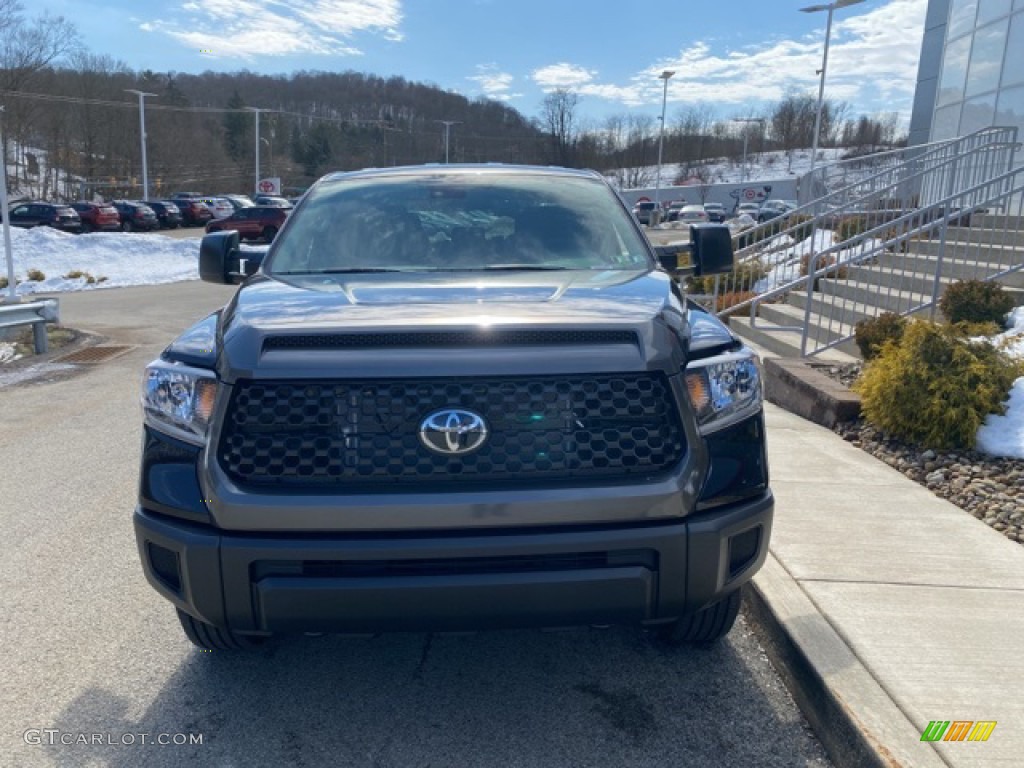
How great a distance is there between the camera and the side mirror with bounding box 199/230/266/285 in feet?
13.0

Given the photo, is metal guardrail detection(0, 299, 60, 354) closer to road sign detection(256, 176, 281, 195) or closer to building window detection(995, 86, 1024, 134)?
building window detection(995, 86, 1024, 134)

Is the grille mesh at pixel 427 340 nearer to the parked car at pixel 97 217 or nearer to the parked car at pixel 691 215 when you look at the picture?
the parked car at pixel 97 217

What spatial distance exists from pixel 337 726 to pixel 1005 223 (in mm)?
8532

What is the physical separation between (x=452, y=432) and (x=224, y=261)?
2214mm

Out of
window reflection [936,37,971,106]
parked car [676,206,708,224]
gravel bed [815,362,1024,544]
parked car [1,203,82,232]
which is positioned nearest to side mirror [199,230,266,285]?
gravel bed [815,362,1024,544]

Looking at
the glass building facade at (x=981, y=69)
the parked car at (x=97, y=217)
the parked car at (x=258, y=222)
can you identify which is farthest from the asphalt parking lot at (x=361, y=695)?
the parked car at (x=97, y=217)

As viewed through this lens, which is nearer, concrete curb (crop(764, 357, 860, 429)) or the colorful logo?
the colorful logo

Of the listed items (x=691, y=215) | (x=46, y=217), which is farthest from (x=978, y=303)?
(x=691, y=215)

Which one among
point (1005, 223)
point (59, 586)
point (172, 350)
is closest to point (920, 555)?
point (172, 350)

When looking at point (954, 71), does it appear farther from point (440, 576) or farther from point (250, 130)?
point (250, 130)

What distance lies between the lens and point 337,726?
2.71 m

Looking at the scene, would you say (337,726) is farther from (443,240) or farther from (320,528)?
(443,240)

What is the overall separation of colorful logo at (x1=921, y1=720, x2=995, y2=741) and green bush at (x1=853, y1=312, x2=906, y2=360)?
4.63 m

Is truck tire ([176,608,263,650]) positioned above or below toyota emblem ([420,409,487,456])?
below
